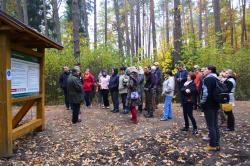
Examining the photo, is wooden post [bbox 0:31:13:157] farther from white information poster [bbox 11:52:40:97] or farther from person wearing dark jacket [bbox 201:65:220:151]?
person wearing dark jacket [bbox 201:65:220:151]

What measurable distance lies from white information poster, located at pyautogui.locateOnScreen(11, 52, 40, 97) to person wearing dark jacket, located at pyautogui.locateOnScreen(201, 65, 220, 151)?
452 cm

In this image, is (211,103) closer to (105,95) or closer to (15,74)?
(15,74)

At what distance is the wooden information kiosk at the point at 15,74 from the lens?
7.01 meters

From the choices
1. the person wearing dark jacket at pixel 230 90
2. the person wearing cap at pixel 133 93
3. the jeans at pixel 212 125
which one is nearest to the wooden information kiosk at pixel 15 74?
the person wearing cap at pixel 133 93

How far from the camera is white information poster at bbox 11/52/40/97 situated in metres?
7.62

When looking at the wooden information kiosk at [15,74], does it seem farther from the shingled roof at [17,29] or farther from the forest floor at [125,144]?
the forest floor at [125,144]

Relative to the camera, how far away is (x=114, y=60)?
690 inches

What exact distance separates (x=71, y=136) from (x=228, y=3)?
3092 cm

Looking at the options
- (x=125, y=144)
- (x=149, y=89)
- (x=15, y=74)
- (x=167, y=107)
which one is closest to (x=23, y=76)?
(x=15, y=74)

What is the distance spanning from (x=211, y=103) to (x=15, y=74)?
15.6 ft

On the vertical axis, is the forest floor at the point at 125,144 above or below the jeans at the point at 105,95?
below

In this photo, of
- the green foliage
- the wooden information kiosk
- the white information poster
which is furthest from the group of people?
the green foliage

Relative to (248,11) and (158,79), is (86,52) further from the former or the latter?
(248,11)

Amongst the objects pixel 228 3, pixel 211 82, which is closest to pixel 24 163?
pixel 211 82
